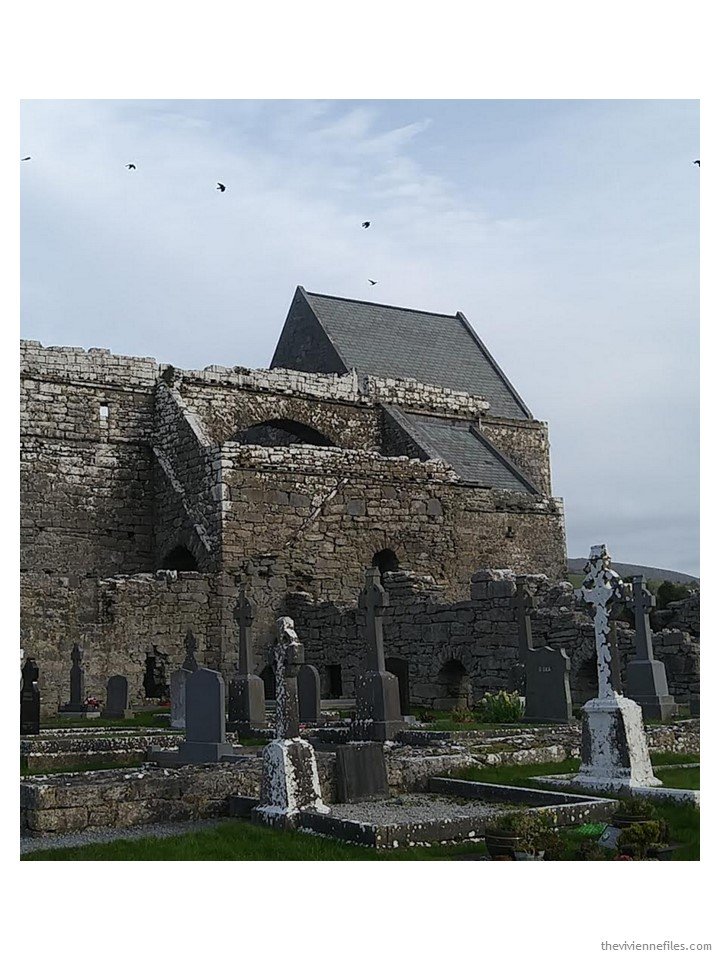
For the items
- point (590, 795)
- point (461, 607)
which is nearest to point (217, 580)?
point (461, 607)

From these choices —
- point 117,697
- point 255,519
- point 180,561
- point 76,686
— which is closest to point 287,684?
point 117,697

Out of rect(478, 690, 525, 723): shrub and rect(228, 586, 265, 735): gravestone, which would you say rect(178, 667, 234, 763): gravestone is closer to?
rect(228, 586, 265, 735): gravestone

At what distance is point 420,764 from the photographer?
30.4 feet

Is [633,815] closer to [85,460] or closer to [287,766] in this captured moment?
[287,766]

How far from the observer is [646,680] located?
13.5 meters

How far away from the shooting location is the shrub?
13578 mm

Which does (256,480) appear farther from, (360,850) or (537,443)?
(360,850)

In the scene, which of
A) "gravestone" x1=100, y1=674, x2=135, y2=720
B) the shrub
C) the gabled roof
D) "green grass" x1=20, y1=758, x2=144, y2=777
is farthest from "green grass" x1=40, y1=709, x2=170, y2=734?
the gabled roof

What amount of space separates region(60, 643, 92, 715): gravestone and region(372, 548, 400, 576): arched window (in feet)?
24.5

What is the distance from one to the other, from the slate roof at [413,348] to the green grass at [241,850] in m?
21.7

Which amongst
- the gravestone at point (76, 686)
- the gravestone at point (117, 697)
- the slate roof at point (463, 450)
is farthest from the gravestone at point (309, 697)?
the slate roof at point (463, 450)

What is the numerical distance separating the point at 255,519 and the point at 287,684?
12.9 metres

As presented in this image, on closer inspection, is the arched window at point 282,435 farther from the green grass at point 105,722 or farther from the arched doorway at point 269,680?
A: the green grass at point 105,722

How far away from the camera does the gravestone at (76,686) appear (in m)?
16.4
